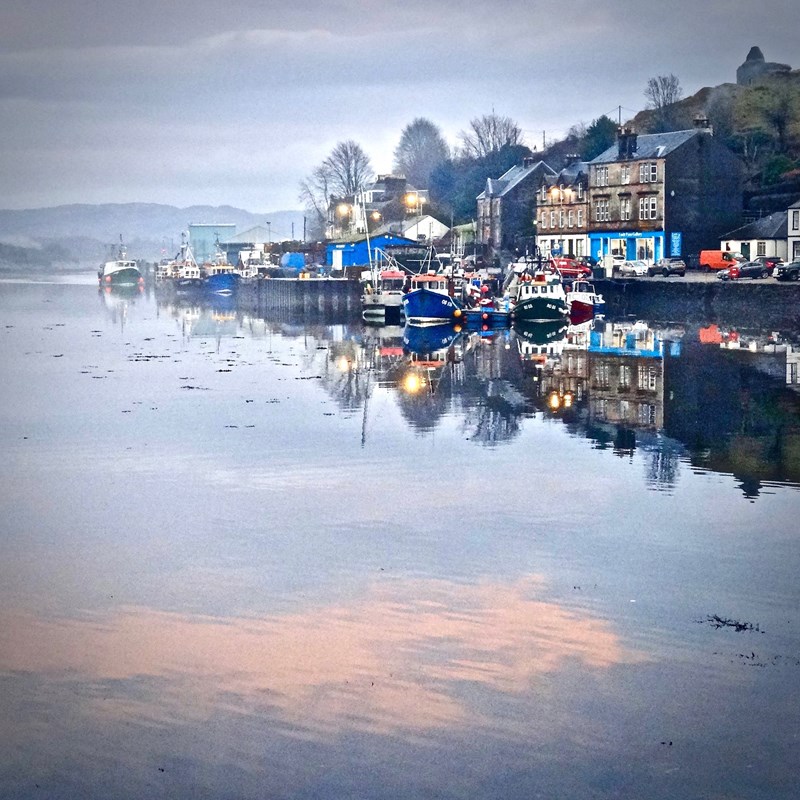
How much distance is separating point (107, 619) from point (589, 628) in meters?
4.21

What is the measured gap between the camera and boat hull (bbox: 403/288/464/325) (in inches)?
1943

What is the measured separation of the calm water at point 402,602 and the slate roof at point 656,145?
150ft

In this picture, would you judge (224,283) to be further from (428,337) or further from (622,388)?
(622,388)

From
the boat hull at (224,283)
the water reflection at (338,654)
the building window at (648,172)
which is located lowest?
the water reflection at (338,654)

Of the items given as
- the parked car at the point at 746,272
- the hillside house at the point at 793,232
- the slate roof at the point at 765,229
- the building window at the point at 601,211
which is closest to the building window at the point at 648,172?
the building window at the point at 601,211

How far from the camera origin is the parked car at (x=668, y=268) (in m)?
61.1

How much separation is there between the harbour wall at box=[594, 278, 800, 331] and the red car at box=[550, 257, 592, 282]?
184 cm

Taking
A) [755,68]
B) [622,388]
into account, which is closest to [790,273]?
[622,388]

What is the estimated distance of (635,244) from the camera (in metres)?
71.0

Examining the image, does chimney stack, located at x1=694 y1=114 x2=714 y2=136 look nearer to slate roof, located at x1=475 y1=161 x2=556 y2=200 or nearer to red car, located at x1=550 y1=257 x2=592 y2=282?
red car, located at x1=550 y1=257 x2=592 y2=282

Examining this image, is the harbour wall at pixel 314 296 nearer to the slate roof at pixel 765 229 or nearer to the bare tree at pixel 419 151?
the slate roof at pixel 765 229

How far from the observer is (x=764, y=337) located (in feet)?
138

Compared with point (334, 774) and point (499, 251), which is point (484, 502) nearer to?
point (334, 774)

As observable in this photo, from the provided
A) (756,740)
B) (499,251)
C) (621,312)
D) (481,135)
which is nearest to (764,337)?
(621,312)
